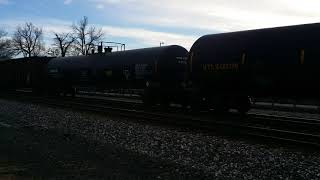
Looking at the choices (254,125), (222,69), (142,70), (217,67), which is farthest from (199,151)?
(142,70)

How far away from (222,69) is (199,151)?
8.89m

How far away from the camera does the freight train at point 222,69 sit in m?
17.0

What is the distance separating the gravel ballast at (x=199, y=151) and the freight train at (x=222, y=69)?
4.50m

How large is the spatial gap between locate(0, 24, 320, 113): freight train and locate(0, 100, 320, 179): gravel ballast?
4.50 m

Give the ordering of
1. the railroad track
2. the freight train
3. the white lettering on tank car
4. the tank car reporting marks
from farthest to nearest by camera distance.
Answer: the white lettering on tank car → the tank car reporting marks → the freight train → the railroad track

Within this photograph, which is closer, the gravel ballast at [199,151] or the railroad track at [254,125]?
the gravel ballast at [199,151]

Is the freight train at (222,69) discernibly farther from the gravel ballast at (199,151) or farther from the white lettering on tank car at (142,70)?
the gravel ballast at (199,151)

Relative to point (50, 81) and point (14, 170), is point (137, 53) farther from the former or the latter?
point (14, 170)

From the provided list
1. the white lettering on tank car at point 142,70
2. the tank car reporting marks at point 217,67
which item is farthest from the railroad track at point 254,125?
the white lettering on tank car at point 142,70

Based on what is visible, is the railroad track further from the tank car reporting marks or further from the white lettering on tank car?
the white lettering on tank car

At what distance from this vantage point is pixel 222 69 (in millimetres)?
19797

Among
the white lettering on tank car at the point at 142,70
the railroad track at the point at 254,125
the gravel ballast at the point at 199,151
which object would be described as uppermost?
the white lettering on tank car at the point at 142,70

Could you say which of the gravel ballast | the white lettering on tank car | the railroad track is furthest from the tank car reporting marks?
the white lettering on tank car

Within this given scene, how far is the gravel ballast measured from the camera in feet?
29.9
